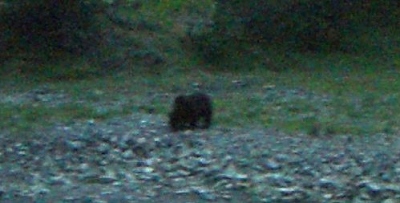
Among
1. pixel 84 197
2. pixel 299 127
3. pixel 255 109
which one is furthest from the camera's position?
pixel 255 109

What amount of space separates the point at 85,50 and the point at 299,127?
6.58 m

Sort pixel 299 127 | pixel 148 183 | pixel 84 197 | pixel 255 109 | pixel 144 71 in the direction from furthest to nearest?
pixel 144 71, pixel 255 109, pixel 299 127, pixel 148 183, pixel 84 197

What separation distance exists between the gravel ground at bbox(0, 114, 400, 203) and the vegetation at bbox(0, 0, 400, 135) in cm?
268

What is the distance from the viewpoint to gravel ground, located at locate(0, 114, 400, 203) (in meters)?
11.4

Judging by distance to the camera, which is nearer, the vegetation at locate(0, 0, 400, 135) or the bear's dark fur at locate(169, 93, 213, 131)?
the bear's dark fur at locate(169, 93, 213, 131)

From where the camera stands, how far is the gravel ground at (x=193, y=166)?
11.4 m

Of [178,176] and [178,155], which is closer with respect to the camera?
[178,176]

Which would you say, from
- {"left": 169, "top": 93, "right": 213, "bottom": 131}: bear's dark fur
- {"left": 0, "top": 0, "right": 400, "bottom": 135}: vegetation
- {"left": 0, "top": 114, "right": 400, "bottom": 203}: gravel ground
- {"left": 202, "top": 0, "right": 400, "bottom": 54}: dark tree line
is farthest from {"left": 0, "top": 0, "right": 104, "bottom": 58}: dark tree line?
{"left": 169, "top": 93, "right": 213, "bottom": 131}: bear's dark fur

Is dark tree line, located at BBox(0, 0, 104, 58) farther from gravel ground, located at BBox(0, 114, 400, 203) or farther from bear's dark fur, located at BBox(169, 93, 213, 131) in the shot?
bear's dark fur, located at BBox(169, 93, 213, 131)

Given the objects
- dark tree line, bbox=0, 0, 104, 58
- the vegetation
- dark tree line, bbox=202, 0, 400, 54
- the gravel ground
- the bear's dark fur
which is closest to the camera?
the gravel ground

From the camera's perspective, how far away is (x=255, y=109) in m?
16.8

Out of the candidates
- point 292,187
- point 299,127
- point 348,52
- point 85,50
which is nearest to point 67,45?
point 85,50

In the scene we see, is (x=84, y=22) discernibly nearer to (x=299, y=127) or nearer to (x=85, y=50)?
(x=85, y=50)

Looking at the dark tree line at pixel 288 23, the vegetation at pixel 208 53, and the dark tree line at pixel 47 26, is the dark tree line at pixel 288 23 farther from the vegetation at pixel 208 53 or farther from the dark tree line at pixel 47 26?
the dark tree line at pixel 47 26
